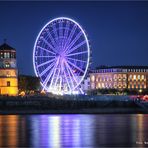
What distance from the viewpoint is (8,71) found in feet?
412

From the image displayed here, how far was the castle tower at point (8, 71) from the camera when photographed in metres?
125

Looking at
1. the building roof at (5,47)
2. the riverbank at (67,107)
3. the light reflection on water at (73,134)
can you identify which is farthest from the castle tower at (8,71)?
the light reflection on water at (73,134)

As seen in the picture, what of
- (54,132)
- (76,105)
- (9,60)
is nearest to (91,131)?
(54,132)

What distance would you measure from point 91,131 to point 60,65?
125ft

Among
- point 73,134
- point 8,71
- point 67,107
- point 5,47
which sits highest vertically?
point 5,47

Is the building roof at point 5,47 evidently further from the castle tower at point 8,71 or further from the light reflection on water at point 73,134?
the light reflection on water at point 73,134

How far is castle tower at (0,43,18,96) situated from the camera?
411 feet

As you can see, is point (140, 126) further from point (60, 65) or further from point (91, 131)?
point (60, 65)

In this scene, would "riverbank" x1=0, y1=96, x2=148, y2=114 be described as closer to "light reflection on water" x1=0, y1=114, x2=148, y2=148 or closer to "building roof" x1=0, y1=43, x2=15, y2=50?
"light reflection on water" x1=0, y1=114, x2=148, y2=148

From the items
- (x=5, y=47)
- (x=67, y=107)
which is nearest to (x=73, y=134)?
(x=67, y=107)

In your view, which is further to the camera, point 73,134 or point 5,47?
point 5,47

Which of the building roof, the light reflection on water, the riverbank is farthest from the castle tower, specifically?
the light reflection on water

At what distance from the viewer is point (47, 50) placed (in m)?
98.1

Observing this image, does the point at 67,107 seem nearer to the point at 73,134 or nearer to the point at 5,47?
the point at 5,47
